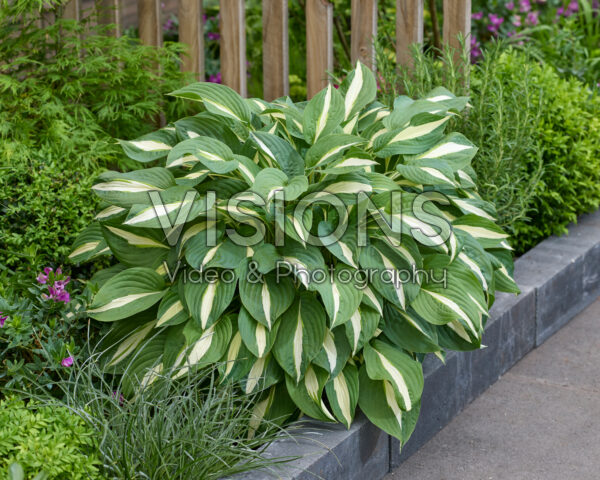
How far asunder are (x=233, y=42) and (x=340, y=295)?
1.98m

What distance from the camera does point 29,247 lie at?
2734 mm

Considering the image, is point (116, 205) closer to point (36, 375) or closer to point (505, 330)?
point (36, 375)

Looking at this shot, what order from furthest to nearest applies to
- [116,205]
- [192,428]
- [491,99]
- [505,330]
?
[491,99] → [505,330] → [116,205] → [192,428]

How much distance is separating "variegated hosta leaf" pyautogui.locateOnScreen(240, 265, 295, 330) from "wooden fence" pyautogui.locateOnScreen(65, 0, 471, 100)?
5.34ft

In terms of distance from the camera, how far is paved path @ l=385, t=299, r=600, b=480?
2.63 meters

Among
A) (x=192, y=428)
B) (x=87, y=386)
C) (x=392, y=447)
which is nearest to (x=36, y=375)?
(x=87, y=386)

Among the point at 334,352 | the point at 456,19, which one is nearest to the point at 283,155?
the point at 334,352

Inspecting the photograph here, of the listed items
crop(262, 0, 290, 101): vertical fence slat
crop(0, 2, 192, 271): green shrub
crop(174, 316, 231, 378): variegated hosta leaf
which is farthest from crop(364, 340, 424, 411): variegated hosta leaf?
crop(262, 0, 290, 101): vertical fence slat

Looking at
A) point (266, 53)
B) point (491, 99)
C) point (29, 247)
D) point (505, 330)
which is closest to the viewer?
point (29, 247)

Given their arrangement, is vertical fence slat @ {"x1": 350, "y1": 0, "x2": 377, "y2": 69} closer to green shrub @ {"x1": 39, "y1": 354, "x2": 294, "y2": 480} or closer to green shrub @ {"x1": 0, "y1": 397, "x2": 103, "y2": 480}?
green shrub @ {"x1": 39, "y1": 354, "x2": 294, "y2": 480}

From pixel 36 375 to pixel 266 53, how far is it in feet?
6.88

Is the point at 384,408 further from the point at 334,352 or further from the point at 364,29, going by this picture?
the point at 364,29

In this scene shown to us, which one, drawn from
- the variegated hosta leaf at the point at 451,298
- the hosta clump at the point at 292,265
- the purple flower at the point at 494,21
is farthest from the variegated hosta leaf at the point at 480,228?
the purple flower at the point at 494,21

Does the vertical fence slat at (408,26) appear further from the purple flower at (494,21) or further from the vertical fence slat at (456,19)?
the purple flower at (494,21)
